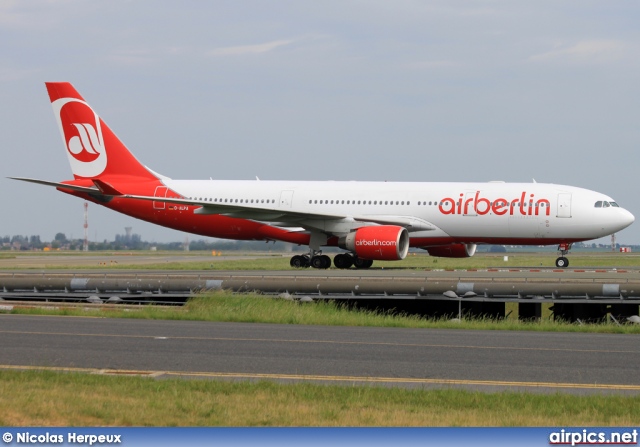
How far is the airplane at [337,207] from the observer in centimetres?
3681

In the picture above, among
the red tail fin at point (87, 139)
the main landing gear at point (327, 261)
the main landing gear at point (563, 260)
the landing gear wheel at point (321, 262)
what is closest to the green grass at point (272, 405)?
the landing gear wheel at point (321, 262)

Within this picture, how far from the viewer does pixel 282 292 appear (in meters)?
23.8

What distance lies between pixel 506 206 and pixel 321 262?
7638mm

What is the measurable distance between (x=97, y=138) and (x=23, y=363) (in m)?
30.8

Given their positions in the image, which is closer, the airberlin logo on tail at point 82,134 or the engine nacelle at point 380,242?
the engine nacelle at point 380,242

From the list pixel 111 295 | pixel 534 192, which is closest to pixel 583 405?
pixel 111 295

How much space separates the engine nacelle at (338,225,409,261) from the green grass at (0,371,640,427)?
79.1 feet

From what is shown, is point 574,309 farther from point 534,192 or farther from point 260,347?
point 534,192

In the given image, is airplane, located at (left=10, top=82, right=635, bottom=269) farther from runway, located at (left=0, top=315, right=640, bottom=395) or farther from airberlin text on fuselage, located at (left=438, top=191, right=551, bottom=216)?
runway, located at (left=0, top=315, right=640, bottom=395)

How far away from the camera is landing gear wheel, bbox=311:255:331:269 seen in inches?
1517

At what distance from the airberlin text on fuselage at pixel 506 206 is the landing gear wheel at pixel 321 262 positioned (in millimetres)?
5590

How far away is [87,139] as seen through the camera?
42.9 m

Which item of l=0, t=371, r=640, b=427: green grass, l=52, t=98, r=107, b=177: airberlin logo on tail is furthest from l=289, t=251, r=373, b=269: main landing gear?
l=0, t=371, r=640, b=427: green grass

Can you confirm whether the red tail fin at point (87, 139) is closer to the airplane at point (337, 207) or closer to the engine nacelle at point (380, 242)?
the airplane at point (337, 207)
